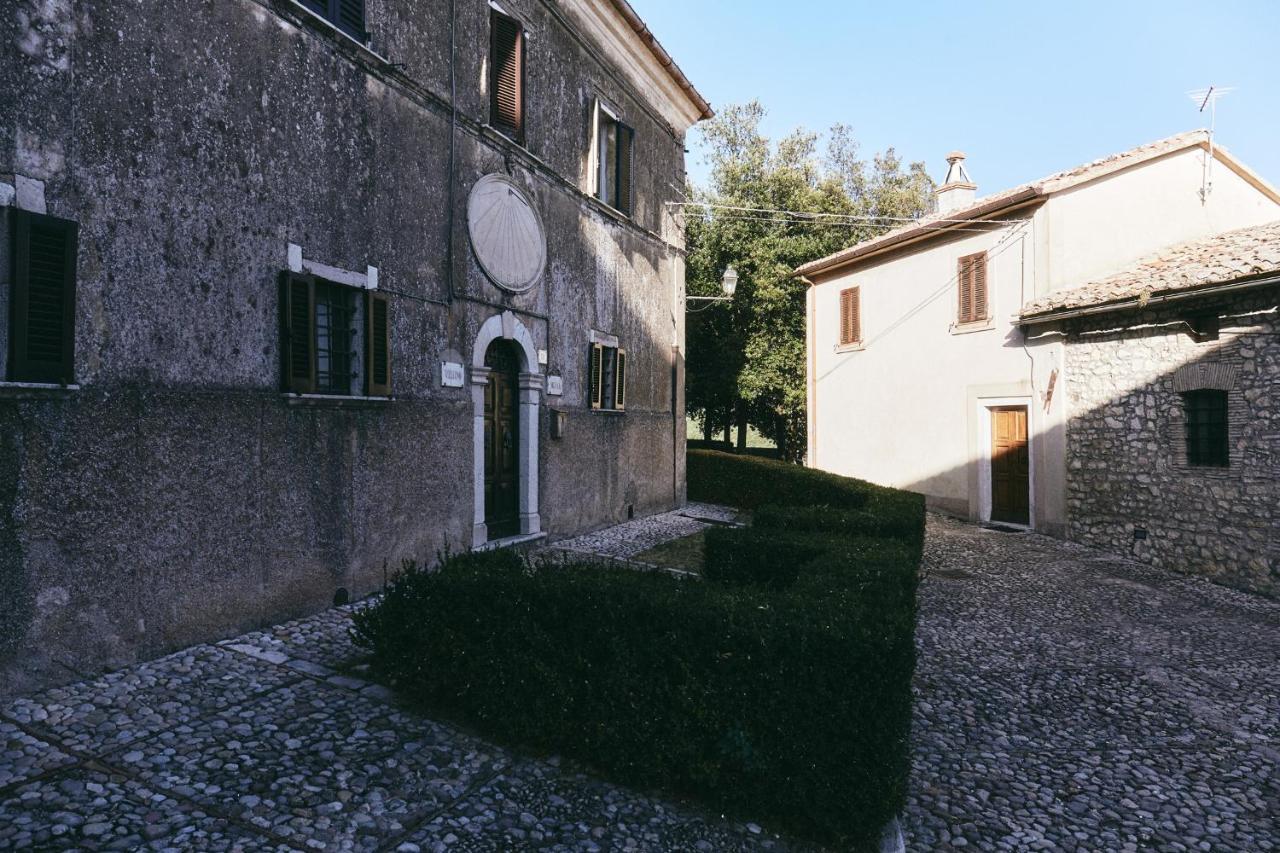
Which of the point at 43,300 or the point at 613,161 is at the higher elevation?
the point at 613,161

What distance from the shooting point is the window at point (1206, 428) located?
1005cm

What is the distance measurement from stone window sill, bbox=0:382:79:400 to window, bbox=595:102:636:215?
8.37m

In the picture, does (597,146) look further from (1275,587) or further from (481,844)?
(1275,587)

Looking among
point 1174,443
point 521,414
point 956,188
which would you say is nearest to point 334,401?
point 521,414

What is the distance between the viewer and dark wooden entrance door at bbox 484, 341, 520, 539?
352 inches

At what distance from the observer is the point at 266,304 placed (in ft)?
18.6

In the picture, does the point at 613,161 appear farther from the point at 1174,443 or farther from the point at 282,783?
the point at 282,783

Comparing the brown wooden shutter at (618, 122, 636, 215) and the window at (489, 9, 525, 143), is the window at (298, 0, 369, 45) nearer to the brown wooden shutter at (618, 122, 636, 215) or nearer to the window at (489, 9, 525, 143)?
the window at (489, 9, 525, 143)

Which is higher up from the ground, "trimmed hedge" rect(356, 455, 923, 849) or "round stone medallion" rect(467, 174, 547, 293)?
"round stone medallion" rect(467, 174, 547, 293)

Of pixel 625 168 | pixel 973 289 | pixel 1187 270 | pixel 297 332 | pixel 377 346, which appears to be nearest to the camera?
pixel 297 332

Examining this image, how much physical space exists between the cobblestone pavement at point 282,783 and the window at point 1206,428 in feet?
34.0

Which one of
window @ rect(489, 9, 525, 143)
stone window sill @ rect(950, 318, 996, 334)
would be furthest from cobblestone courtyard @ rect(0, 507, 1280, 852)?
stone window sill @ rect(950, 318, 996, 334)

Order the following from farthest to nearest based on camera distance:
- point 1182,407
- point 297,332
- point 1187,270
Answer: point 1187,270 < point 1182,407 < point 297,332

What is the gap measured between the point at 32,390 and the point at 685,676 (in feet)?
13.1
